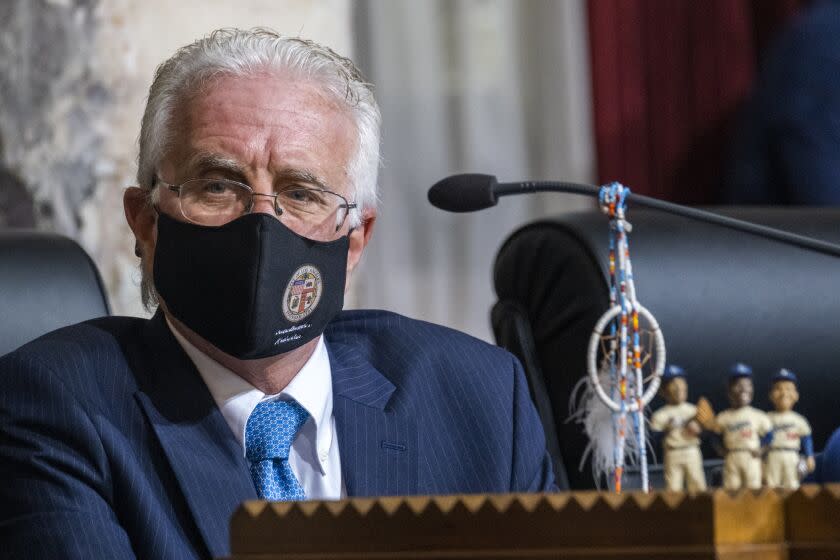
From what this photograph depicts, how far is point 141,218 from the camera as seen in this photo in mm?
1727

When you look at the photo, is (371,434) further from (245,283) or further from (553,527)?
(553,527)

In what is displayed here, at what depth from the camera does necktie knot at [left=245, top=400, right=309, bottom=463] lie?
5.17 feet

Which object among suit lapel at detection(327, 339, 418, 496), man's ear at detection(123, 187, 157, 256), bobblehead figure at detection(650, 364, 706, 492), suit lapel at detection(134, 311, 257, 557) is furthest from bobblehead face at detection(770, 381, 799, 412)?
man's ear at detection(123, 187, 157, 256)

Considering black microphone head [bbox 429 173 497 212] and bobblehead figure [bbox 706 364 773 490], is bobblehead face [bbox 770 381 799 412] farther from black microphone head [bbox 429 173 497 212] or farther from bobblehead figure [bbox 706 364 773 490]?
black microphone head [bbox 429 173 497 212]

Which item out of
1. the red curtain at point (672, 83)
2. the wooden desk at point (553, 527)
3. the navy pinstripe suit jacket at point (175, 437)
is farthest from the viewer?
the red curtain at point (672, 83)

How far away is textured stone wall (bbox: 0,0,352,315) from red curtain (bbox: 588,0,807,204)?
97cm

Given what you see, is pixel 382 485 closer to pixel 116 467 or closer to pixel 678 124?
pixel 116 467

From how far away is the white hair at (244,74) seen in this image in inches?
67.6

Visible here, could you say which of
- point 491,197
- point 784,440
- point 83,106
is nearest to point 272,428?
point 491,197

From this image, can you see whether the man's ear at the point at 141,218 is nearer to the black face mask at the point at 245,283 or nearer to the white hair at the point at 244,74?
the white hair at the point at 244,74

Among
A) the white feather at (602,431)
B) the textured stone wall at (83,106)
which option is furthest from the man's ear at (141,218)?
the textured stone wall at (83,106)

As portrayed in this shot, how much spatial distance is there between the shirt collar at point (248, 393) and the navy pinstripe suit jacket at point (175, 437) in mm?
18

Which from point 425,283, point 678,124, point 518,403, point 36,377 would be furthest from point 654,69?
point 36,377

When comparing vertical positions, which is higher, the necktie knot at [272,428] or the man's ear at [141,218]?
the man's ear at [141,218]
